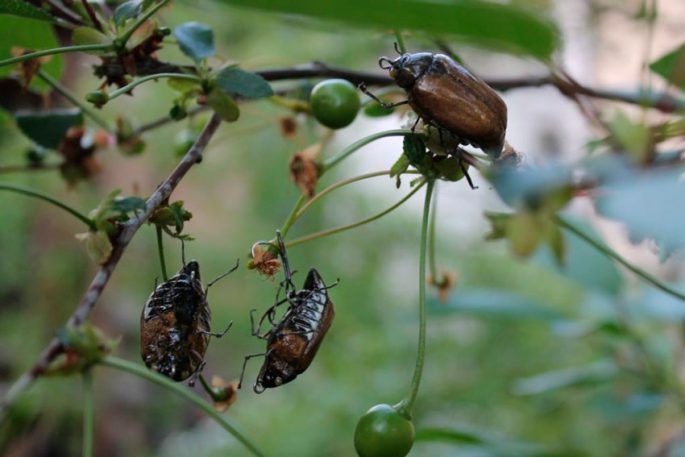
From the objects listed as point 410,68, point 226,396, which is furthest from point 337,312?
point 410,68

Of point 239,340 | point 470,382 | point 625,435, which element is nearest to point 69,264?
point 239,340

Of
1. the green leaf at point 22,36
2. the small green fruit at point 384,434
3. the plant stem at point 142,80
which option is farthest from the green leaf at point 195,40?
the small green fruit at point 384,434

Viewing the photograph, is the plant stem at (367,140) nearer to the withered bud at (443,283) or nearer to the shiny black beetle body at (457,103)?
the shiny black beetle body at (457,103)

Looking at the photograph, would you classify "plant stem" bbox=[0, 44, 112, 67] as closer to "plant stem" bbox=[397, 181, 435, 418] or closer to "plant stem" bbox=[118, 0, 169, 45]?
"plant stem" bbox=[118, 0, 169, 45]

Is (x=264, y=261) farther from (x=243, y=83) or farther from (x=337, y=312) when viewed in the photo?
(x=337, y=312)

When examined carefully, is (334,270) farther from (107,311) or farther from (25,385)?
(25,385)
